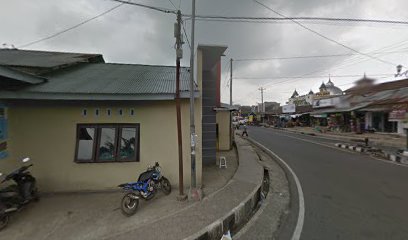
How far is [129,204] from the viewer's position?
5.12 meters

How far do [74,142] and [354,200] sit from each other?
8.05 meters

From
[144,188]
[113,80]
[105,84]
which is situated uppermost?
[113,80]

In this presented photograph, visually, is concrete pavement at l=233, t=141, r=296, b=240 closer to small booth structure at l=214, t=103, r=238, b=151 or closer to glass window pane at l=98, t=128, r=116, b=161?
glass window pane at l=98, t=128, r=116, b=161

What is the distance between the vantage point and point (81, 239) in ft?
13.6

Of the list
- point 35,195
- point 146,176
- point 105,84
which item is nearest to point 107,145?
point 146,176

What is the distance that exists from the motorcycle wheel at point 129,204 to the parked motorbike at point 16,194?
7.66 feet

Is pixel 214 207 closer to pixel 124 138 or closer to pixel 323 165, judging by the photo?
pixel 124 138

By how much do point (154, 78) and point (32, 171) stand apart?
4674mm

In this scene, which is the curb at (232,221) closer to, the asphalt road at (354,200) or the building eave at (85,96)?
the asphalt road at (354,200)

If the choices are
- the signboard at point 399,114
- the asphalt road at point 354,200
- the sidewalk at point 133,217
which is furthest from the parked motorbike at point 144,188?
the signboard at point 399,114

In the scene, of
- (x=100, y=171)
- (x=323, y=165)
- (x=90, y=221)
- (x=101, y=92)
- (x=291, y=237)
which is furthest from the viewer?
(x=323, y=165)

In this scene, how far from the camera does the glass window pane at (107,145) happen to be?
6.51 m

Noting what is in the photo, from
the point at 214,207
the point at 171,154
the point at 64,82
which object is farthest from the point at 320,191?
the point at 64,82

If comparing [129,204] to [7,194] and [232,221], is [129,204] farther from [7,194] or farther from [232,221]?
[7,194]
